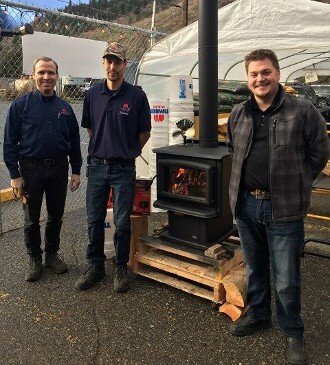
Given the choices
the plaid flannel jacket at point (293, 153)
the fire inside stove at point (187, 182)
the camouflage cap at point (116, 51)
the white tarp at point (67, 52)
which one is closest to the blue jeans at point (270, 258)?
the plaid flannel jacket at point (293, 153)

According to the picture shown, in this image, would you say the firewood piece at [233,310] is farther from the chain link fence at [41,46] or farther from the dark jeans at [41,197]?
the chain link fence at [41,46]

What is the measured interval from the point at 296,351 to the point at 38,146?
9.33ft

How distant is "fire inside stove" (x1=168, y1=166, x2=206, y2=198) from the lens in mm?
3891

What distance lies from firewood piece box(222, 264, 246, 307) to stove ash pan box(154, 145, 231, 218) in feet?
1.91

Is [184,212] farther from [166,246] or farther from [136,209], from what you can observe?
[136,209]

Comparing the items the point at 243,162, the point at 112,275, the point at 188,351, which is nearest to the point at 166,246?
the point at 112,275

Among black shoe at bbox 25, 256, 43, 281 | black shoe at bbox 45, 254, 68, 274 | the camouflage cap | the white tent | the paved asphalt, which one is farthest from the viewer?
the white tent

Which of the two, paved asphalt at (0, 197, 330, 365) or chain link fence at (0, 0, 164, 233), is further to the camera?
chain link fence at (0, 0, 164, 233)

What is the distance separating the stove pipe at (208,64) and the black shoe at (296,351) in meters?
1.98

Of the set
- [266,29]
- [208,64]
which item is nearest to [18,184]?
[208,64]

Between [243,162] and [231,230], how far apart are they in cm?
166

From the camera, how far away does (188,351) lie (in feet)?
9.71

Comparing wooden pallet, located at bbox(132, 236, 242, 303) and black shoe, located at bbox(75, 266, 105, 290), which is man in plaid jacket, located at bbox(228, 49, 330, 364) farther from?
black shoe, located at bbox(75, 266, 105, 290)

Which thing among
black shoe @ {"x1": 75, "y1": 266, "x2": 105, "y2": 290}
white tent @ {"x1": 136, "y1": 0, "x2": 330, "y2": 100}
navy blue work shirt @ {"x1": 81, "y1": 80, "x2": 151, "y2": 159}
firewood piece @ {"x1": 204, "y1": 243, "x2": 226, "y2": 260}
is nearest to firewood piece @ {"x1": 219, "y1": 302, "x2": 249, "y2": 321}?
firewood piece @ {"x1": 204, "y1": 243, "x2": 226, "y2": 260}
